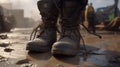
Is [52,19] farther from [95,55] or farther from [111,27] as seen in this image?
[111,27]

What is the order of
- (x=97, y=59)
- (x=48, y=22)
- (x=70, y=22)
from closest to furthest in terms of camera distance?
(x=97, y=59)
(x=70, y=22)
(x=48, y=22)

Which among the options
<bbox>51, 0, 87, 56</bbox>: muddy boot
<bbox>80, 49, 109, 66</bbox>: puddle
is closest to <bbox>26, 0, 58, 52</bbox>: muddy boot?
<bbox>51, 0, 87, 56</bbox>: muddy boot

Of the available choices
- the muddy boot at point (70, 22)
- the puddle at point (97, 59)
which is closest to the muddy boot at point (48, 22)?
Answer: the muddy boot at point (70, 22)

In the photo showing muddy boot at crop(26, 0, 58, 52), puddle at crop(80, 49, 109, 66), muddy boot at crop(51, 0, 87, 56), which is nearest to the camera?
puddle at crop(80, 49, 109, 66)

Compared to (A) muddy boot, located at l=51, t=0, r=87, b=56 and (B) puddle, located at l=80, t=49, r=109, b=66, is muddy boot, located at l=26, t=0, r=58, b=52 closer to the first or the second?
(A) muddy boot, located at l=51, t=0, r=87, b=56

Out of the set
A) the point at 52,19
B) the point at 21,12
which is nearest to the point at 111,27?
the point at 52,19

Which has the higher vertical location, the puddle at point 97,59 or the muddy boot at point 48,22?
the muddy boot at point 48,22

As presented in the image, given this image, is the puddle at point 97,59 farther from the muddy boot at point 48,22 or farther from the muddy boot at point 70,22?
A: the muddy boot at point 48,22

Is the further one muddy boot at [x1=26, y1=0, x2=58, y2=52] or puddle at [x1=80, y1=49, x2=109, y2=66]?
muddy boot at [x1=26, y1=0, x2=58, y2=52]

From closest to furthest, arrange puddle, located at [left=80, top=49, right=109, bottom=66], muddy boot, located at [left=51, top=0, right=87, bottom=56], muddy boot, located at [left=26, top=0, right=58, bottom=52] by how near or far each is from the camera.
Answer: puddle, located at [left=80, top=49, right=109, bottom=66] < muddy boot, located at [left=51, top=0, right=87, bottom=56] < muddy boot, located at [left=26, top=0, right=58, bottom=52]

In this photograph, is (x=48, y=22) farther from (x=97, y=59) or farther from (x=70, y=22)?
(x=97, y=59)

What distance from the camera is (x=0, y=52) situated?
278 cm

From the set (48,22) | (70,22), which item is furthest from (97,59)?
(48,22)

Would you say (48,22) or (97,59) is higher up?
(48,22)
